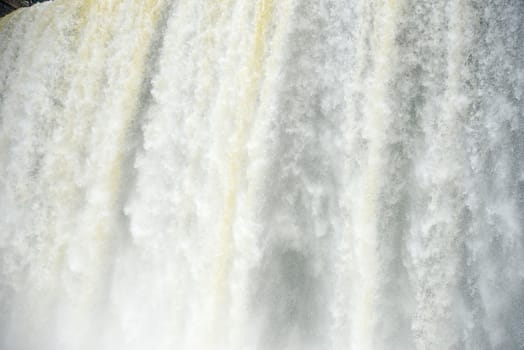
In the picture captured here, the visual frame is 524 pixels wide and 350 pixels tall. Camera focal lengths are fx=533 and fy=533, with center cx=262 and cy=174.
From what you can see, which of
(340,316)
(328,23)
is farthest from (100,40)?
(340,316)

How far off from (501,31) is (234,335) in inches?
91.2

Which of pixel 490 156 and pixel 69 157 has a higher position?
pixel 69 157

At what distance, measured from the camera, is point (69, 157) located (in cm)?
434

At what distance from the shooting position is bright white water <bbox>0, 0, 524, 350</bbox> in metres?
2.86

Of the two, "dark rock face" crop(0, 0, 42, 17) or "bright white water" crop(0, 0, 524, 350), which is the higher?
"dark rock face" crop(0, 0, 42, 17)

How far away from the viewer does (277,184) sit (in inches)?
131

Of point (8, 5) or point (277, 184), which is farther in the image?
point (8, 5)

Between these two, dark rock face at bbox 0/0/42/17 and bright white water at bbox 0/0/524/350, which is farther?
dark rock face at bbox 0/0/42/17

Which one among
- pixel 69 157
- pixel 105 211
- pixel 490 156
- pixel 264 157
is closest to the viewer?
pixel 490 156

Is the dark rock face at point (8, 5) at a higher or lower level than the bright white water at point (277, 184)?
higher

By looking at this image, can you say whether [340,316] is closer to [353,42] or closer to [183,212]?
[183,212]

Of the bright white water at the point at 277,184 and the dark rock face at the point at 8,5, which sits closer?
the bright white water at the point at 277,184

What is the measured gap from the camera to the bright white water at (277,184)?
112 inches

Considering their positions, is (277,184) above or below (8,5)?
below
